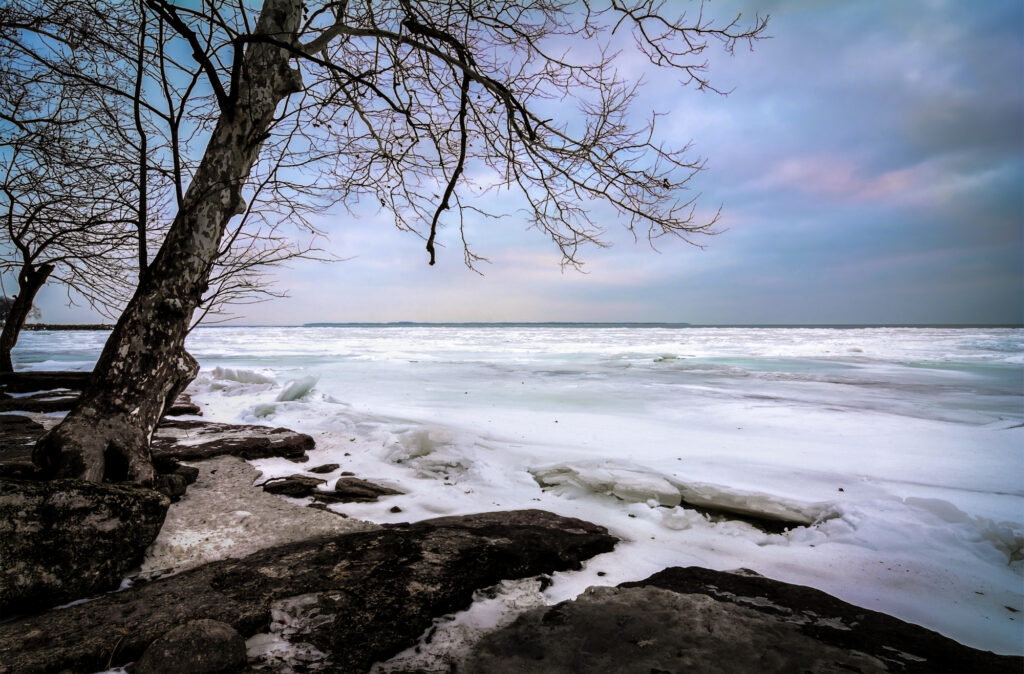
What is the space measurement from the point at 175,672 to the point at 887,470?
5.54 m

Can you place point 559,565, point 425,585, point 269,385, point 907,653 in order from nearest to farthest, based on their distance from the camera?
point 907,653 → point 425,585 → point 559,565 → point 269,385

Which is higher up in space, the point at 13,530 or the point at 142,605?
the point at 13,530

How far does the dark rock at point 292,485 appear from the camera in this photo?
3447 mm

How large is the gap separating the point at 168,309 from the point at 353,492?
1.77 meters

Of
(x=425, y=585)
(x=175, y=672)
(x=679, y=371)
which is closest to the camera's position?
(x=175, y=672)

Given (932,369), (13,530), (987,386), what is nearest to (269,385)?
(13,530)

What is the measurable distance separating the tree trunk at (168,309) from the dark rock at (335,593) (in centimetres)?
96

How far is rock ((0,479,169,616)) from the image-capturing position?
1939 mm

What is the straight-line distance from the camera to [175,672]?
1424 mm

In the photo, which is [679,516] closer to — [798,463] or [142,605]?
[798,463]

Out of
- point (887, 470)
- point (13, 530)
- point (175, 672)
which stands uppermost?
point (13, 530)

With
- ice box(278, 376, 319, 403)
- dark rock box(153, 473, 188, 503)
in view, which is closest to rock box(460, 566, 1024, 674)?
dark rock box(153, 473, 188, 503)

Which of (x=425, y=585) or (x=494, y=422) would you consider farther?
(x=494, y=422)

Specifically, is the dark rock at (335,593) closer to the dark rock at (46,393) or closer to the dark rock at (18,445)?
the dark rock at (18,445)
